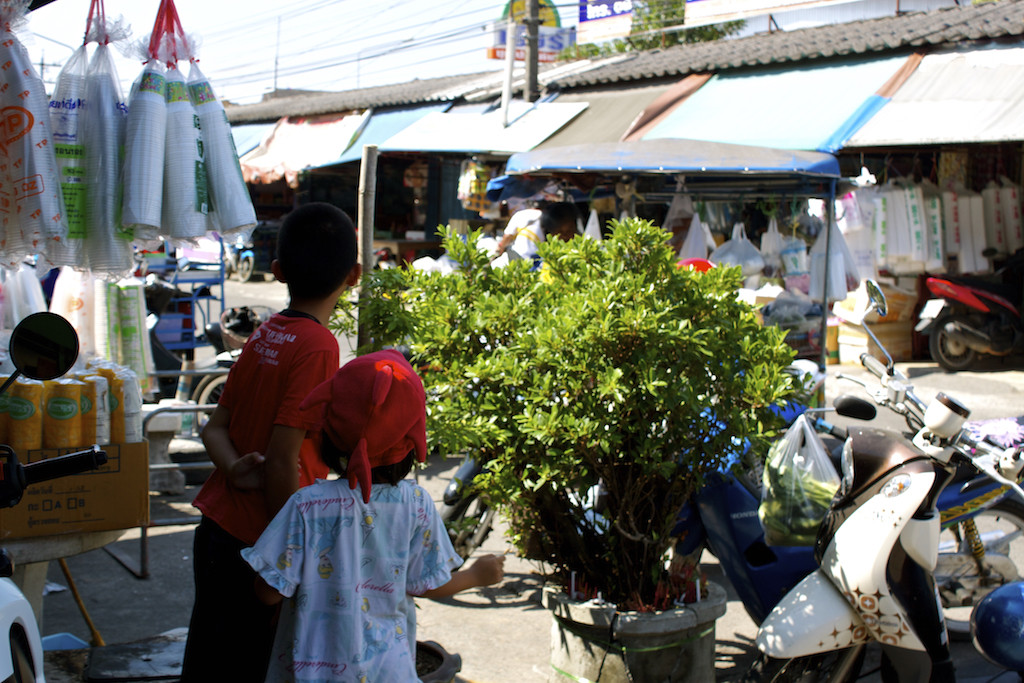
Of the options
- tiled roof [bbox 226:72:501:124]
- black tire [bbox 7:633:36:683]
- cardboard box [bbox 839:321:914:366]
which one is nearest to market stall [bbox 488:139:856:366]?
cardboard box [bbox 839:321:914:366]

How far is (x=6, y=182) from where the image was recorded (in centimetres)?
256

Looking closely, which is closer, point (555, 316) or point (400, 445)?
point (400, 445)

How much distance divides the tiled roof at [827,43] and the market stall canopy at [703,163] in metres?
4.76

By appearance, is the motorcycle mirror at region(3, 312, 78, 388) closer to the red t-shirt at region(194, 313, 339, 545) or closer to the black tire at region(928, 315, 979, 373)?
the red t-shirt at region(194, 313, 339, 545)

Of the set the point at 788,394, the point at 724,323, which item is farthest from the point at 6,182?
the point at 788,394

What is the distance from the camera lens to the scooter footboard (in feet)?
8.82

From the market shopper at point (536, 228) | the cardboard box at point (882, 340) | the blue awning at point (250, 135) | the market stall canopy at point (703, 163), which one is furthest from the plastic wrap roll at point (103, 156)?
the blue awning at point (250, 135)

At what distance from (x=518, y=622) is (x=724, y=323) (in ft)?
6.24

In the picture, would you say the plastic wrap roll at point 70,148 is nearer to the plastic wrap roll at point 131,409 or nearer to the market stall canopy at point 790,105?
the plastic wrap roll at point 131,409

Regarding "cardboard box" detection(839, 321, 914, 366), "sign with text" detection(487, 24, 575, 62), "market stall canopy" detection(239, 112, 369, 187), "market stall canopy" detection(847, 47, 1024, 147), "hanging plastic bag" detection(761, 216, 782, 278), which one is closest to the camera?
"hanging plastic bag" detection(761, 216, 782, 278)

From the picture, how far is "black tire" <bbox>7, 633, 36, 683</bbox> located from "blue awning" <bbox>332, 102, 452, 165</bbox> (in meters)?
13.6

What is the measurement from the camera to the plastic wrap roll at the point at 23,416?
2734mm

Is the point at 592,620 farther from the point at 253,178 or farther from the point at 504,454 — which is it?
the point at 253,178

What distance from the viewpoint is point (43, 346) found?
78.2 inches
